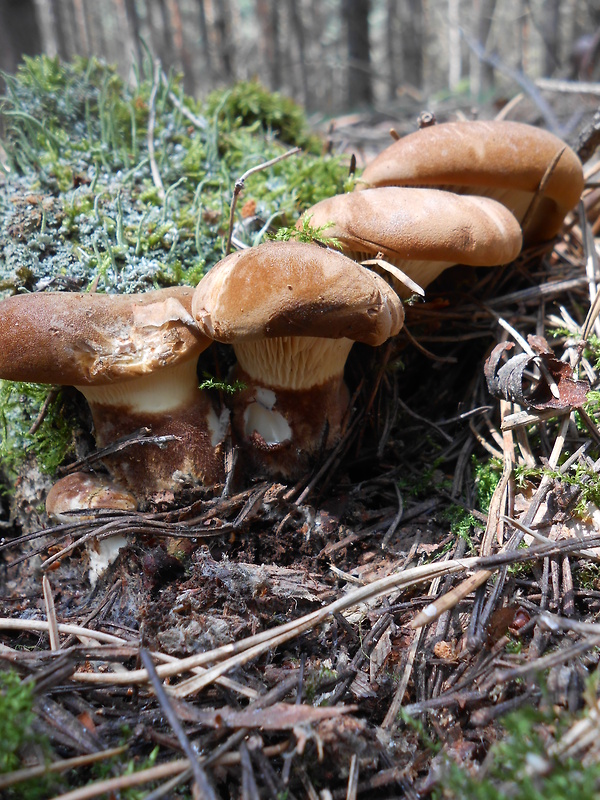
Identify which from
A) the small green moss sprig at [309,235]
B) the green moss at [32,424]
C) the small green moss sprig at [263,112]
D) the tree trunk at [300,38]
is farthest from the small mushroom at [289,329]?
the tree trunk at [300,38]

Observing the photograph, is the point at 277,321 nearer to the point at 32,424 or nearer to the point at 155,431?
the point at 155,431

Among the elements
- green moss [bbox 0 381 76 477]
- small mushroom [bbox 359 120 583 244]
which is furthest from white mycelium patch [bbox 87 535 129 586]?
small mushroom [bbox 359 120 583 244]

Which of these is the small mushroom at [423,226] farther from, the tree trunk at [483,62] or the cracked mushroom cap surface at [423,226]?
the tree trunk at [483,62]

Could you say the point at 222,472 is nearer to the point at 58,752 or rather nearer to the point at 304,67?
the point at 58,752

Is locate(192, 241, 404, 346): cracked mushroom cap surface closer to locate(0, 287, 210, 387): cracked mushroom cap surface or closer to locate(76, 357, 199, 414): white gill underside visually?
locate(0, 287, 210, 387): cracked mushroom cap surface

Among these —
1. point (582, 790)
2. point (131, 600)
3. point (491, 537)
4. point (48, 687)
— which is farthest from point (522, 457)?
point (48, 687)

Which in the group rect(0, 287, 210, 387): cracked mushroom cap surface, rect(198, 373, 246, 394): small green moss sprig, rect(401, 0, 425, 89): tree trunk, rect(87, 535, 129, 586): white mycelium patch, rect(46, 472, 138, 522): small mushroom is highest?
rect(401, 0, 425, 89): tree trunk
